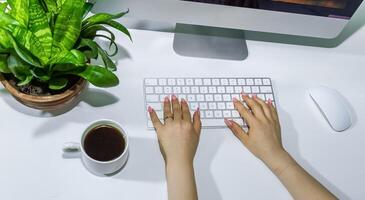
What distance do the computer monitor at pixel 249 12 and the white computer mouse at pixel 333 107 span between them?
130 mm

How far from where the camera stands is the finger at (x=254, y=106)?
791 mm

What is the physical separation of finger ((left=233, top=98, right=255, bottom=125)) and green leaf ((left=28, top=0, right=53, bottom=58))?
0.36 m

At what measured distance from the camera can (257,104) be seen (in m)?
0.80

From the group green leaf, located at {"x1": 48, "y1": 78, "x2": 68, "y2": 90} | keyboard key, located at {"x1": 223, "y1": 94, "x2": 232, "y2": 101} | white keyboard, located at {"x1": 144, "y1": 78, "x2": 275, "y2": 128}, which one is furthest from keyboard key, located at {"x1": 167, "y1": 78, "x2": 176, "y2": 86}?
green leaf, located at {"x1": 48, "y1": 78, "x2": 68, "y2": 90}

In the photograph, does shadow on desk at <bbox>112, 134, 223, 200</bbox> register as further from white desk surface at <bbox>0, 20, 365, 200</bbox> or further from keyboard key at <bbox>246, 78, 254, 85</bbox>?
keyboard key at <bbox>246, 78, 254, 85</bbox>

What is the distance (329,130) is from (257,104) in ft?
0.53

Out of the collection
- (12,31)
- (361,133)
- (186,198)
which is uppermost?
(12,31)

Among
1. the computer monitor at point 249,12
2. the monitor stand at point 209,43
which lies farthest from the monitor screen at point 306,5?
the monitor stand at point 209,43

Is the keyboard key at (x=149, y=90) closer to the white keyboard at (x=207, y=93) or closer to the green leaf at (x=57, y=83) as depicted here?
the white keyboard at (x=207, y=93)

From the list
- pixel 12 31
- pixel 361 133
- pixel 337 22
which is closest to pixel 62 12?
pixel 12 31

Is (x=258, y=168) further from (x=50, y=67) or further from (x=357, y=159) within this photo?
(x=50, y=67)

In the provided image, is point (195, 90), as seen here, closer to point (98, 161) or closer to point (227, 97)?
point (227, 97)

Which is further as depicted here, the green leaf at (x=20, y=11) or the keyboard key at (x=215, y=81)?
the keyboard key at (x=215, y=81)

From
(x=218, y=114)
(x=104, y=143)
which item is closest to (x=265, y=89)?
(x=218, y=114)
